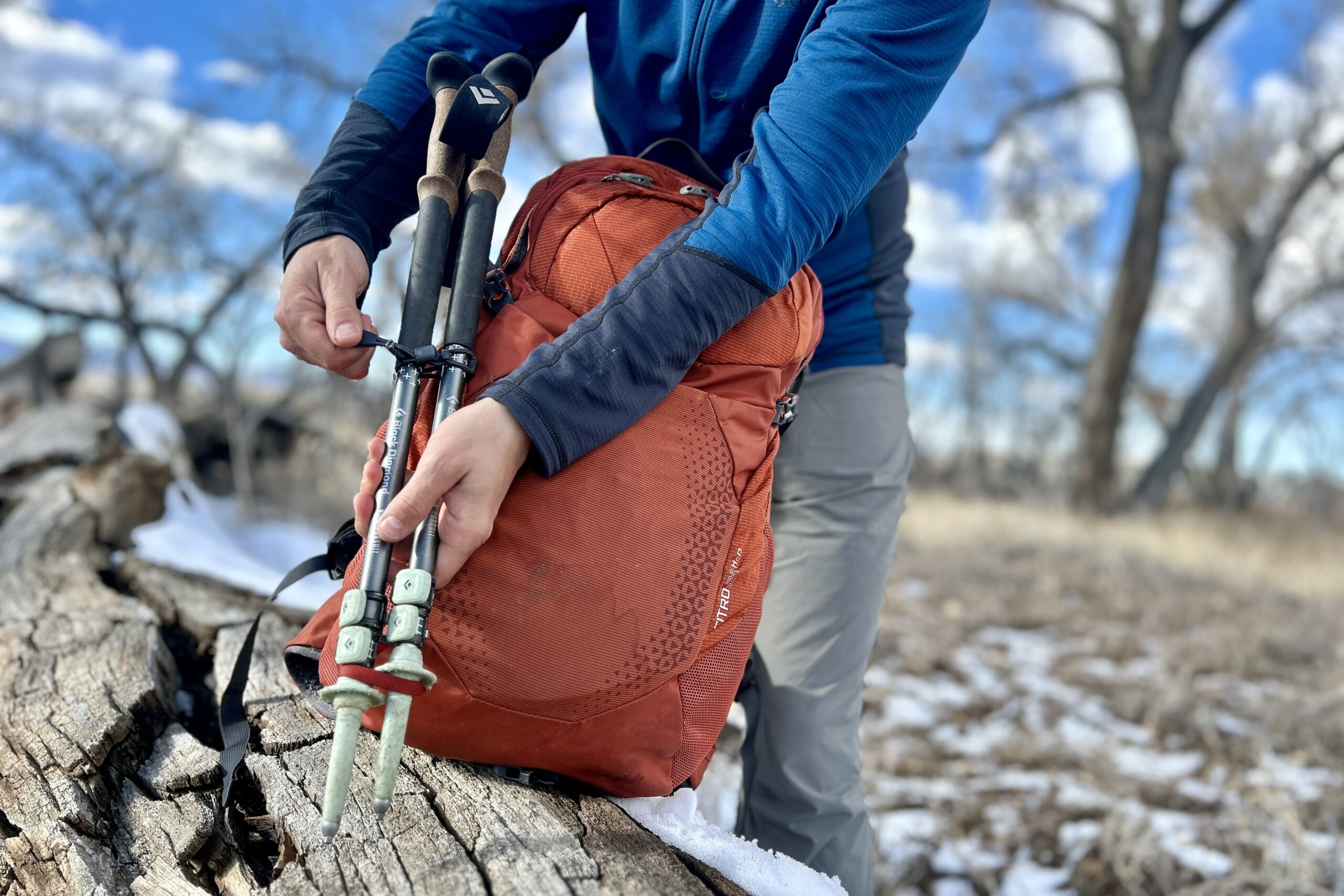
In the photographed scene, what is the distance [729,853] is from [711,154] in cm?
118

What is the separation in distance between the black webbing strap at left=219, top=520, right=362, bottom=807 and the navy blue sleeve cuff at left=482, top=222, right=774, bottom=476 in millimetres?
444

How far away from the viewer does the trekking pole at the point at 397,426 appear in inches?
40.6

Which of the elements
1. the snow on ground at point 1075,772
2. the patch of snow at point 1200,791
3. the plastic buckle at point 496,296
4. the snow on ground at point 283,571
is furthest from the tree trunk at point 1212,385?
the plastic buckle at point 496,296

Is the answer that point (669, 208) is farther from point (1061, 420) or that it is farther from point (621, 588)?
point (1061, 420)

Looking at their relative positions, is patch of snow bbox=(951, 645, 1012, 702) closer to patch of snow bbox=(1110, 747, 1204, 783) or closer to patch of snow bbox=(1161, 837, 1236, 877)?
patch of snow bbox=(1110, 747, 1204, 783)

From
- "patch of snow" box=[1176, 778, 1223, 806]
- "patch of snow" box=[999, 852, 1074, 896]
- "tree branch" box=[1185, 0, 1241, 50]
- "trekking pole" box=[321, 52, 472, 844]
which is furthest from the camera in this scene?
"tree branch" box=[1185, 0, 1241, 50]

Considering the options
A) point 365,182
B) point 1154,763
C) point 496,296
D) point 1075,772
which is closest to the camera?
point 496,296

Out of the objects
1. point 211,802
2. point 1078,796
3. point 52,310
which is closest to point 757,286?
point 211,802

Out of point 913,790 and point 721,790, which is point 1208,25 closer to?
point 913,790

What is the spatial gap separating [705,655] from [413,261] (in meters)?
0.72

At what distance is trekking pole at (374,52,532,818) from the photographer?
3.40ft

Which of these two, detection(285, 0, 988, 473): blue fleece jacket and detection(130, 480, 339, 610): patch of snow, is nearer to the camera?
detection(285, 0, 988, 473): blue fleece jacket

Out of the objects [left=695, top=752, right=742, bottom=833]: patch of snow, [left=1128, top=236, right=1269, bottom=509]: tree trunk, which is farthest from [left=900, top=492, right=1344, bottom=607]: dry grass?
[left=695, top=752, right=742, bottom=833]: patch of snow

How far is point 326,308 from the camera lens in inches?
51.9
